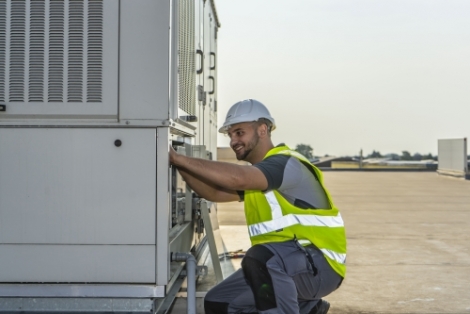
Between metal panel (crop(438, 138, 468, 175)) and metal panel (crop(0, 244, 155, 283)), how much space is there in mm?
20393

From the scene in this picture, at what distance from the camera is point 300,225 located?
356cm

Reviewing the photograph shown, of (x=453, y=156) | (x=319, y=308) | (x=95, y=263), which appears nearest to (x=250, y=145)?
(x=319, y=308)

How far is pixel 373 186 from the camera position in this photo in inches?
751

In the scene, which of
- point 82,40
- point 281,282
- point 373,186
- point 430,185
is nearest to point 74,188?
point 82,40

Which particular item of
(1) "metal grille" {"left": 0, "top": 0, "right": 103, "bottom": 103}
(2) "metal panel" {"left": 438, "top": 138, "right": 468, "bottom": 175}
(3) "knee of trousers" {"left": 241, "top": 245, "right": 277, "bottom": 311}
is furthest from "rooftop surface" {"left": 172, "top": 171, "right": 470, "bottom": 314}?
(2) "metal panel" {"left": 438, "top": 138, "right": 468, "bottom": 175}

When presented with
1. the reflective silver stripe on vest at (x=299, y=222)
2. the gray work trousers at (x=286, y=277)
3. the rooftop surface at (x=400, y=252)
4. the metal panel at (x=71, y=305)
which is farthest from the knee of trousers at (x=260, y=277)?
the rooftop surface at (x=400, y=252)

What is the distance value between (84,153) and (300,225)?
1265mm

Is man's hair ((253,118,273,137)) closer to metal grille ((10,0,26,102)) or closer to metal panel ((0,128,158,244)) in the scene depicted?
metal panel ((0,128,158,244))

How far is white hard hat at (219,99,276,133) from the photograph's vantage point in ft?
12.1

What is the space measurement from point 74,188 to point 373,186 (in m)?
16.8

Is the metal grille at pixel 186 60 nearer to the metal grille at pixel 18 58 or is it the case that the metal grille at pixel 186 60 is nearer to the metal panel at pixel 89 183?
the metal panel at pixel 89 183

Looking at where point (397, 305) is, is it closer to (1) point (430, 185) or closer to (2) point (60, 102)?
(2) point (60, 102)

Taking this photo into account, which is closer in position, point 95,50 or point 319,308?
point 95,50

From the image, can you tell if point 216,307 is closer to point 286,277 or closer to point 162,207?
point 286,277
